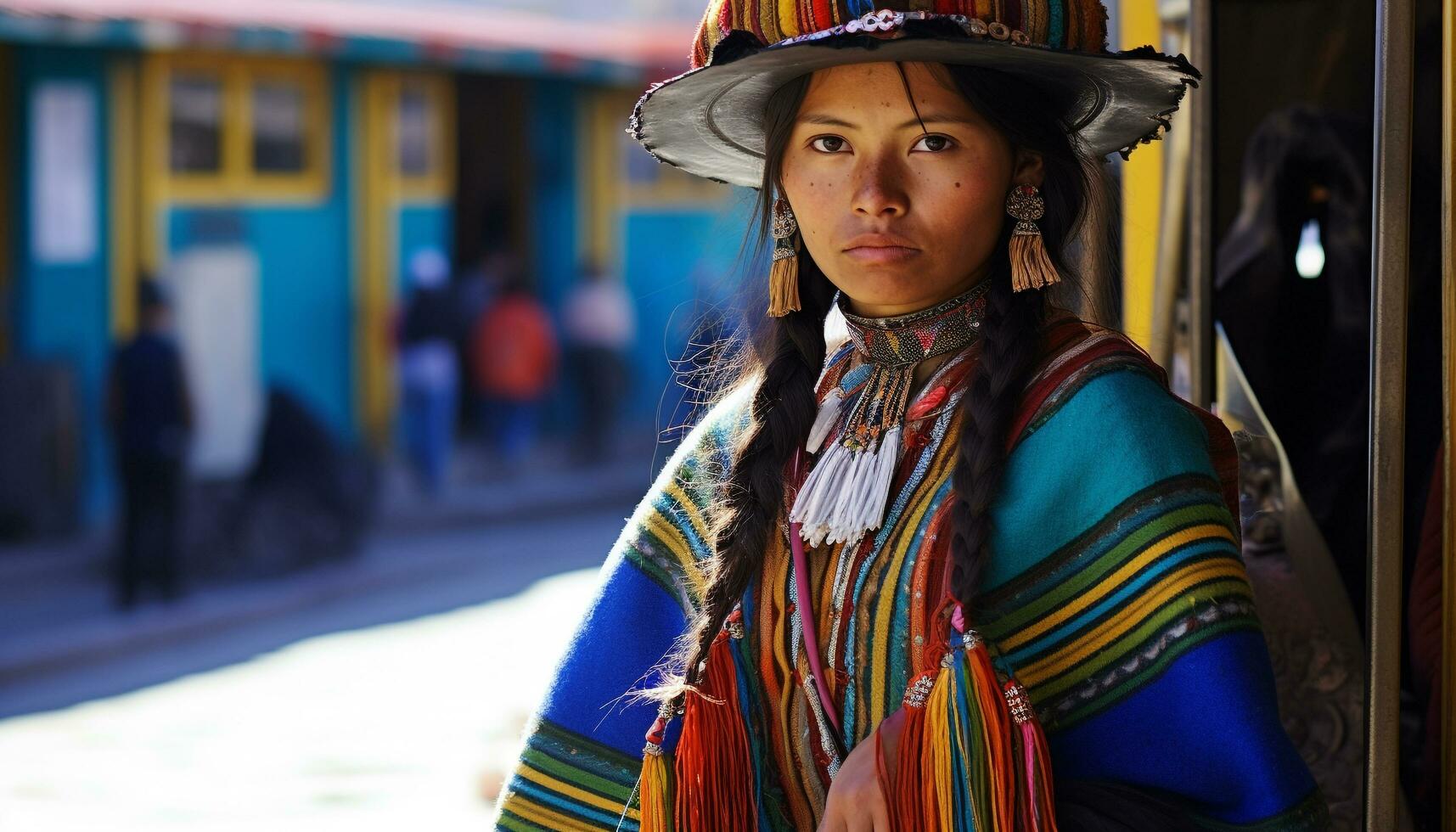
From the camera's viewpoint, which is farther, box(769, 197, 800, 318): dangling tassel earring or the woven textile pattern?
box(769, 197, 800, 318): dangling tassel earring

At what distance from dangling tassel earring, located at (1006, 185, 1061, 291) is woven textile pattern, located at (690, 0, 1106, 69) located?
0.50 feet

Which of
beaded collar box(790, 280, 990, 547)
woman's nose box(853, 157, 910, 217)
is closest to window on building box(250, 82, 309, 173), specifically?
beaded collar box(790, 280, 990, 547)

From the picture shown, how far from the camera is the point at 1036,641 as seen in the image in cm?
162

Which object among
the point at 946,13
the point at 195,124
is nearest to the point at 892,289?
the point at 946,13

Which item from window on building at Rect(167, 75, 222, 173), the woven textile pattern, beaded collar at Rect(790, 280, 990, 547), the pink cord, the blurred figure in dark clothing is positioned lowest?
the blurred figure in dark clothing

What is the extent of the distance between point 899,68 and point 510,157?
528 inches

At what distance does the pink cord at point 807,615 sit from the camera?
1696mm

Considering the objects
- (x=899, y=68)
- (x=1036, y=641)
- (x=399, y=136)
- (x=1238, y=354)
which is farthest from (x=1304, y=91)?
(x=399, y=136)

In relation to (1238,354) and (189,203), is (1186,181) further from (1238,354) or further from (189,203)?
(189,203)

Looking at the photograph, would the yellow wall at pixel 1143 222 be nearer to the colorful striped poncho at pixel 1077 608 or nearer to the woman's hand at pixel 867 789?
the colorful striped poncho at pixel 1077 608

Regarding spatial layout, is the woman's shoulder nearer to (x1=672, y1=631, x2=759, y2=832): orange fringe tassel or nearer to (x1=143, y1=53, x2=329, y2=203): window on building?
(x1=672, y1=631, x2=759, y2=832): orange fringe tassel

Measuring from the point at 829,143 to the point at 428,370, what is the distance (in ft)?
34.1

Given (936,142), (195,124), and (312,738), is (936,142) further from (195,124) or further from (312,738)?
(195,124)

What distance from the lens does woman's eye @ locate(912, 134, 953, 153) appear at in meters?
1.68
